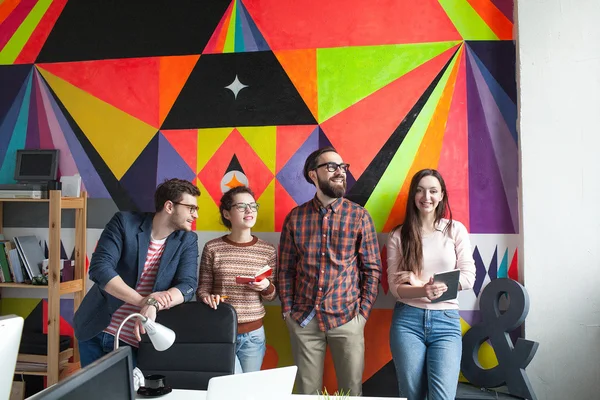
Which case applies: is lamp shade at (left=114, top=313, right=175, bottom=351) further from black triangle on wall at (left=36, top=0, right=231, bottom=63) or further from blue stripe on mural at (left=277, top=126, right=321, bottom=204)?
black triangle on wall at (left=36, top=0, right=231, bottom=63)

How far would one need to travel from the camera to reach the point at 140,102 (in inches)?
157

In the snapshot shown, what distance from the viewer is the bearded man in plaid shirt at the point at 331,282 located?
3.30 metres

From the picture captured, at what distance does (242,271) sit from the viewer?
3363mm

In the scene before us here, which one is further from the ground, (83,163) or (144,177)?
(83,163)

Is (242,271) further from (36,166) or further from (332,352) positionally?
(36,166)

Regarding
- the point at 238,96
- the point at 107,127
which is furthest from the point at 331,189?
the point at 107,127

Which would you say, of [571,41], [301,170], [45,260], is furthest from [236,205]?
[571,41]

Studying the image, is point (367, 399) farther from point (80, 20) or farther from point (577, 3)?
point (80, 20)

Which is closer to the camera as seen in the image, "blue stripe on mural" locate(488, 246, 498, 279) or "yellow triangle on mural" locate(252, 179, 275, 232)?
"blue stripe on mural" locate(488, 246, 498, 279)

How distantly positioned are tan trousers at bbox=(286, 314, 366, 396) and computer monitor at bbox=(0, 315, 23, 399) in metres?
→ 2.11

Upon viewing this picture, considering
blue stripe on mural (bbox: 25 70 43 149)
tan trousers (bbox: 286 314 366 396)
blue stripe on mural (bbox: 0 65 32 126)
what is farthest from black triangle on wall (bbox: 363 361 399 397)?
blue stripe on mural (bbox: 0 65 32 126)

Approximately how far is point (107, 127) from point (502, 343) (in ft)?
10.0

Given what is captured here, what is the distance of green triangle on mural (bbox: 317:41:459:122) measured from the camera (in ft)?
12.0

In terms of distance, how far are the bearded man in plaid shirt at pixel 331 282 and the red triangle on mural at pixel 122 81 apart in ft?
4.49
